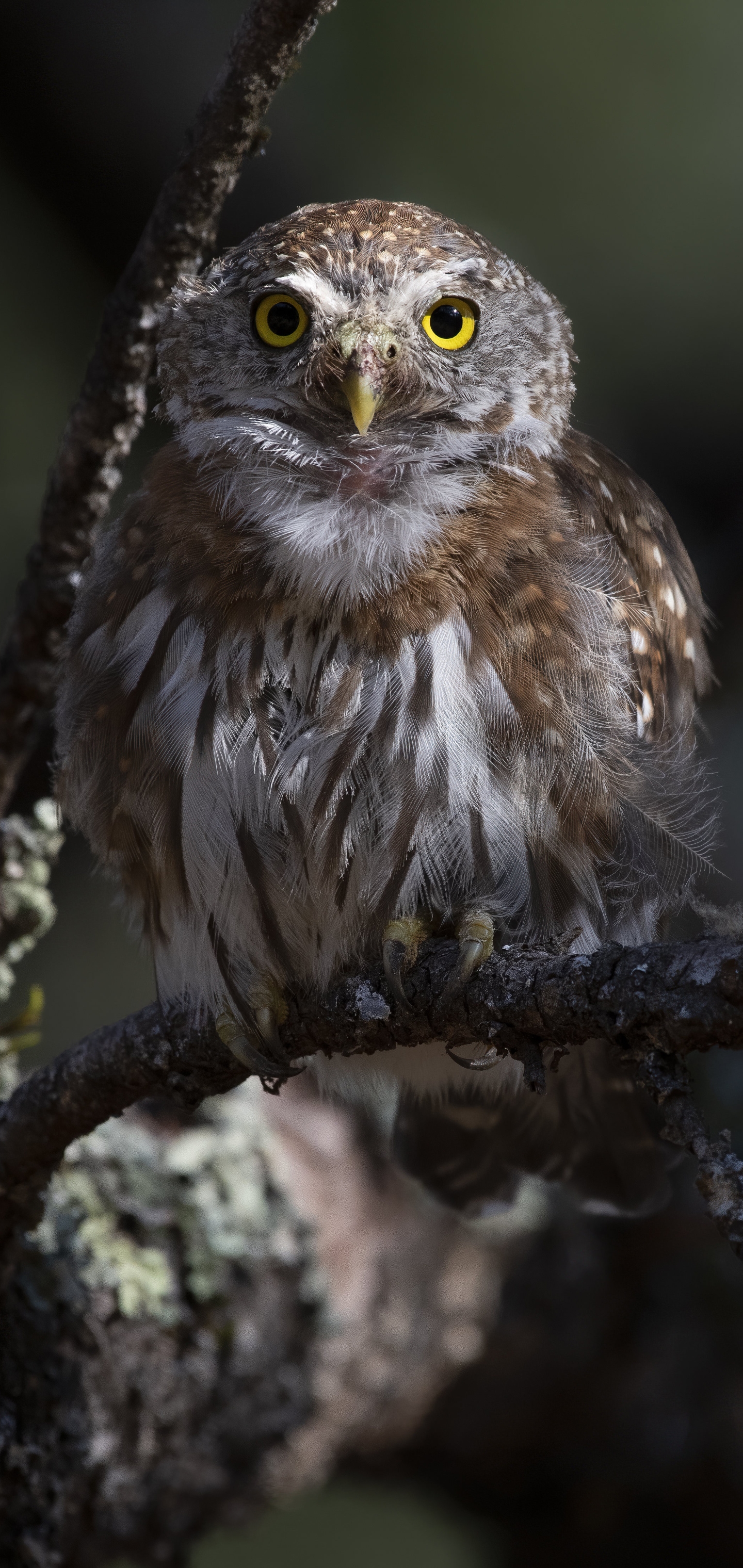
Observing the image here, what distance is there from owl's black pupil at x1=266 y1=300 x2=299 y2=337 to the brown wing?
415mm

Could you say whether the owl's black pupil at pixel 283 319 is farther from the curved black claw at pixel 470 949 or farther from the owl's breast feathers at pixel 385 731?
the curved black claw at pixel 470 949

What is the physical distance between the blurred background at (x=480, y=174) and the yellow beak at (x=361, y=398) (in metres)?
1.41

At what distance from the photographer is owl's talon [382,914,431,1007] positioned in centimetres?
147

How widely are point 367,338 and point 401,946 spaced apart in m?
0.77

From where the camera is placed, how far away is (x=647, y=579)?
5.98 ft

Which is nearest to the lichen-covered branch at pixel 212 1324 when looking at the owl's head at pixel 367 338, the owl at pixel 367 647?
the owl at pixel 367 647

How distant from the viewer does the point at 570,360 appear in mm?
1891

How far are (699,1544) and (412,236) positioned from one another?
119 inches

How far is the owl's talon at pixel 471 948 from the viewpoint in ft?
4.41

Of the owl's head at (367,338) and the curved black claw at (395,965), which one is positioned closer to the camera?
the curved black claw at (395,965)

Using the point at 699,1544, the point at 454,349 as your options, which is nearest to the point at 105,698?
the point at 454,349

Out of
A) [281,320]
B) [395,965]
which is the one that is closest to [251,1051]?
[395,965]

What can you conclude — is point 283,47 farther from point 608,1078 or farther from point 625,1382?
point 625,1382

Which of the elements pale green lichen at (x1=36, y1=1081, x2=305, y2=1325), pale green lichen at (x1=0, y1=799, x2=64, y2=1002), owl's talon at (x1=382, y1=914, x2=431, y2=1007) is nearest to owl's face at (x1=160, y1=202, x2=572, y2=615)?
owl's talon at (x1=382, y1=914, x2=431, y2=1007)
